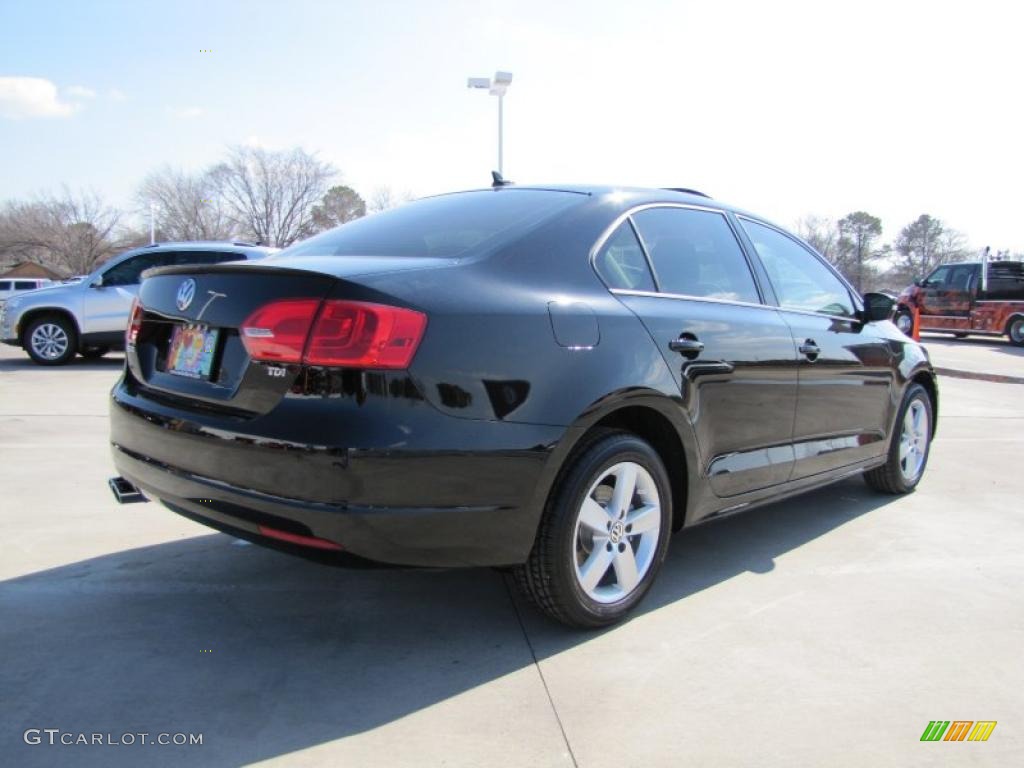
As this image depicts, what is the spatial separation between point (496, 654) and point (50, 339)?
11.0 m

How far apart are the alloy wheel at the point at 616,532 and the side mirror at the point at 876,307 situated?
2.26 m

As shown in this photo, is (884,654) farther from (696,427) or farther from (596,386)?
(596,386)

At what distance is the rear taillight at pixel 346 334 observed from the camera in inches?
88.6

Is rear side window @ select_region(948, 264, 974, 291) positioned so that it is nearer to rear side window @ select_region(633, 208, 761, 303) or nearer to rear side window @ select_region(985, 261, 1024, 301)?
rear side window @ select_region(985, 261, 1024, 301)

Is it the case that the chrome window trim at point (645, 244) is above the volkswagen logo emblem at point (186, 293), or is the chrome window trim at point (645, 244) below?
above

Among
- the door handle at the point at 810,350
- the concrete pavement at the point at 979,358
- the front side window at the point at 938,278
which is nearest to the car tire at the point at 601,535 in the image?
the door handle at the point at 810,350

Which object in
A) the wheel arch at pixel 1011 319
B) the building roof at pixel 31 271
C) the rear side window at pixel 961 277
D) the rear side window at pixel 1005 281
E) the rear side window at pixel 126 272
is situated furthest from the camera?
the building roof at pixel 31 271

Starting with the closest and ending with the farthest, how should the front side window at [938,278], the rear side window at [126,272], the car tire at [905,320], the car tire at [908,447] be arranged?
the car tire at [908,447], the rear side window at [126,272], the car tire at [905,320], the front side window at [938,278]

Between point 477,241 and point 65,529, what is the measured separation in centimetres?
259

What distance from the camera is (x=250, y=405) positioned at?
238cm

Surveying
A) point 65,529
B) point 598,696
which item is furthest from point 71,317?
point 598,696

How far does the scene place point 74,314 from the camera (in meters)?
11.4

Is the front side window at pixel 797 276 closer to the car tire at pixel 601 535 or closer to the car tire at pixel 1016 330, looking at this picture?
the car tire at pixel 601 535

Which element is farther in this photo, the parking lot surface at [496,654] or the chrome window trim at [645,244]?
the chrome window trim at [645,244]
